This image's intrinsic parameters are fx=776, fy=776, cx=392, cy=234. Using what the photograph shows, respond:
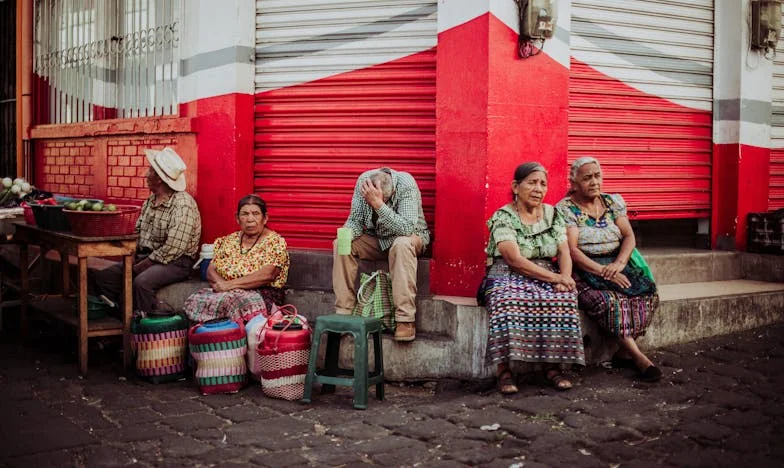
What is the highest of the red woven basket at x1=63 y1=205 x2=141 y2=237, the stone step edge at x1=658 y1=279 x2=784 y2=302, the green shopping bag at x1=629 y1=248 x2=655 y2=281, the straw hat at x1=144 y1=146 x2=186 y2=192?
the straw hat at x1=144 y1=146 x2=186 y2=192

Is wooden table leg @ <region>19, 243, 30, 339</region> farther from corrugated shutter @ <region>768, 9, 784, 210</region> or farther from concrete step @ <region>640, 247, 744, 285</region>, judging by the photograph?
corrugated shutter @ <region>768, 9, 784, 210</region>

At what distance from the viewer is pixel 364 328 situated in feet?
16.9

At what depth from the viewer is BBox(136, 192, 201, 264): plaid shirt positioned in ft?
22.5

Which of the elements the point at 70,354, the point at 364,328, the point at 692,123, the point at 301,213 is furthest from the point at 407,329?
the point at 692,123

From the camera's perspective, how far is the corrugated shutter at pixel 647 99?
7.21m

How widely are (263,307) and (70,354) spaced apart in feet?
6.36

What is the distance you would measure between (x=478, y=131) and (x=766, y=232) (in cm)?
346

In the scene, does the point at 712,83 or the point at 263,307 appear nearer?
the point at 263,307

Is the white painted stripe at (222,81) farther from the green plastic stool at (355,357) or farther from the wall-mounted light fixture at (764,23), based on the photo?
the wall-mounted light fixture at (764,23)

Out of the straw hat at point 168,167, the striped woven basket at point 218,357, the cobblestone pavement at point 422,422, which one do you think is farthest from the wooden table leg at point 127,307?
the straw hat at point 168,167

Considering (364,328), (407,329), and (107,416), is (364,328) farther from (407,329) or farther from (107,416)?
(107,416)

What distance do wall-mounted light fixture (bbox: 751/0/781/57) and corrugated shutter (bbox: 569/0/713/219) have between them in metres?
0.40

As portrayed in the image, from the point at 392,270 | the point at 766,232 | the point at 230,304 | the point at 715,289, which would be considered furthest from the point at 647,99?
the point at 230,304

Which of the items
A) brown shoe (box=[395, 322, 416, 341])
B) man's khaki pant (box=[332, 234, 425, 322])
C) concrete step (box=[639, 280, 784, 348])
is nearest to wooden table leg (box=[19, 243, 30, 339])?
man's khaki pant (box=[332, 234, 425, 322])
